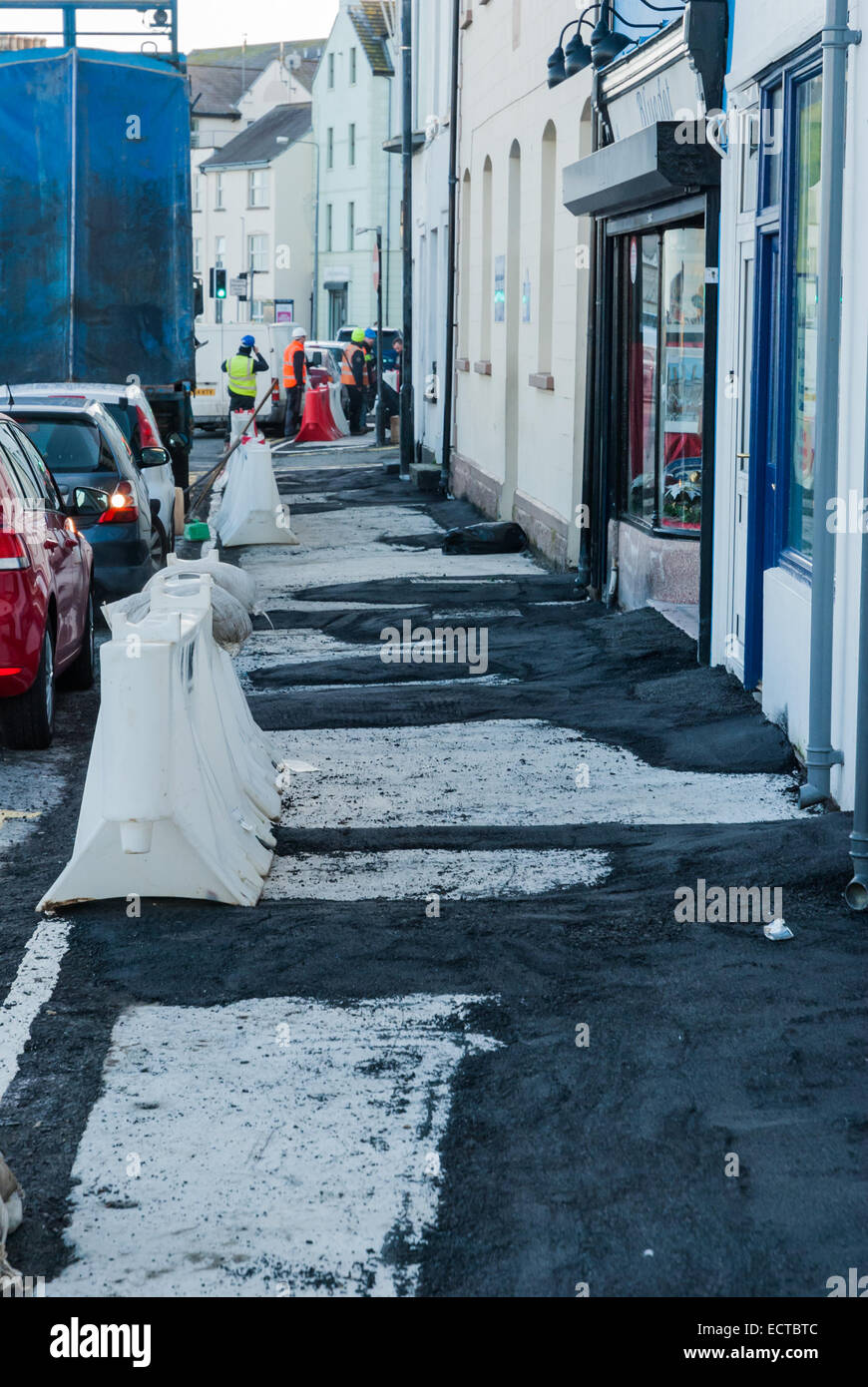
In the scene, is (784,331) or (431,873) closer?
(431,873)

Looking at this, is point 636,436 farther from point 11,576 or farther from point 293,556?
point 11,576

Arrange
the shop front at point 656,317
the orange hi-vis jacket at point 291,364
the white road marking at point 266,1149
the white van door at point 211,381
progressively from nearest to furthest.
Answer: the white road marking at point 266,1149
the shop front at point 656,317
the orange hi-vis jacket at point 291,364
the white van door at point 211,381

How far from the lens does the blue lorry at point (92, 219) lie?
723 inches

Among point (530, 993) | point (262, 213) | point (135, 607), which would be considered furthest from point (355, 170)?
point (530, 993)

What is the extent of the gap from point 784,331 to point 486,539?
9.36 m

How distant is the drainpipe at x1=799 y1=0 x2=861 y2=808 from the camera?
7.61 meters

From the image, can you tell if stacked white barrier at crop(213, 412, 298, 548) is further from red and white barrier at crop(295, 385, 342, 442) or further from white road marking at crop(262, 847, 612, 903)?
red and white barrier at crop(295, 385, 342, 442)

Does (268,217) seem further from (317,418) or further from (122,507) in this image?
(122,507)

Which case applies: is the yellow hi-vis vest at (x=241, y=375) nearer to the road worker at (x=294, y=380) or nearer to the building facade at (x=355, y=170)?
the road worker at (x=294, y=380)

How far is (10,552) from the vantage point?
8992mm

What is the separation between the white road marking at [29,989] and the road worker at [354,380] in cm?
3354

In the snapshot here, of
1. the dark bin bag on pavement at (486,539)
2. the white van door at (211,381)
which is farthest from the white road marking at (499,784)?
the white van door at (211,381)

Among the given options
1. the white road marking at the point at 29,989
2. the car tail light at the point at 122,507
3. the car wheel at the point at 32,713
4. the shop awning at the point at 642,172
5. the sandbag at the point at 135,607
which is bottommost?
the white road marking at the point at 29,989
